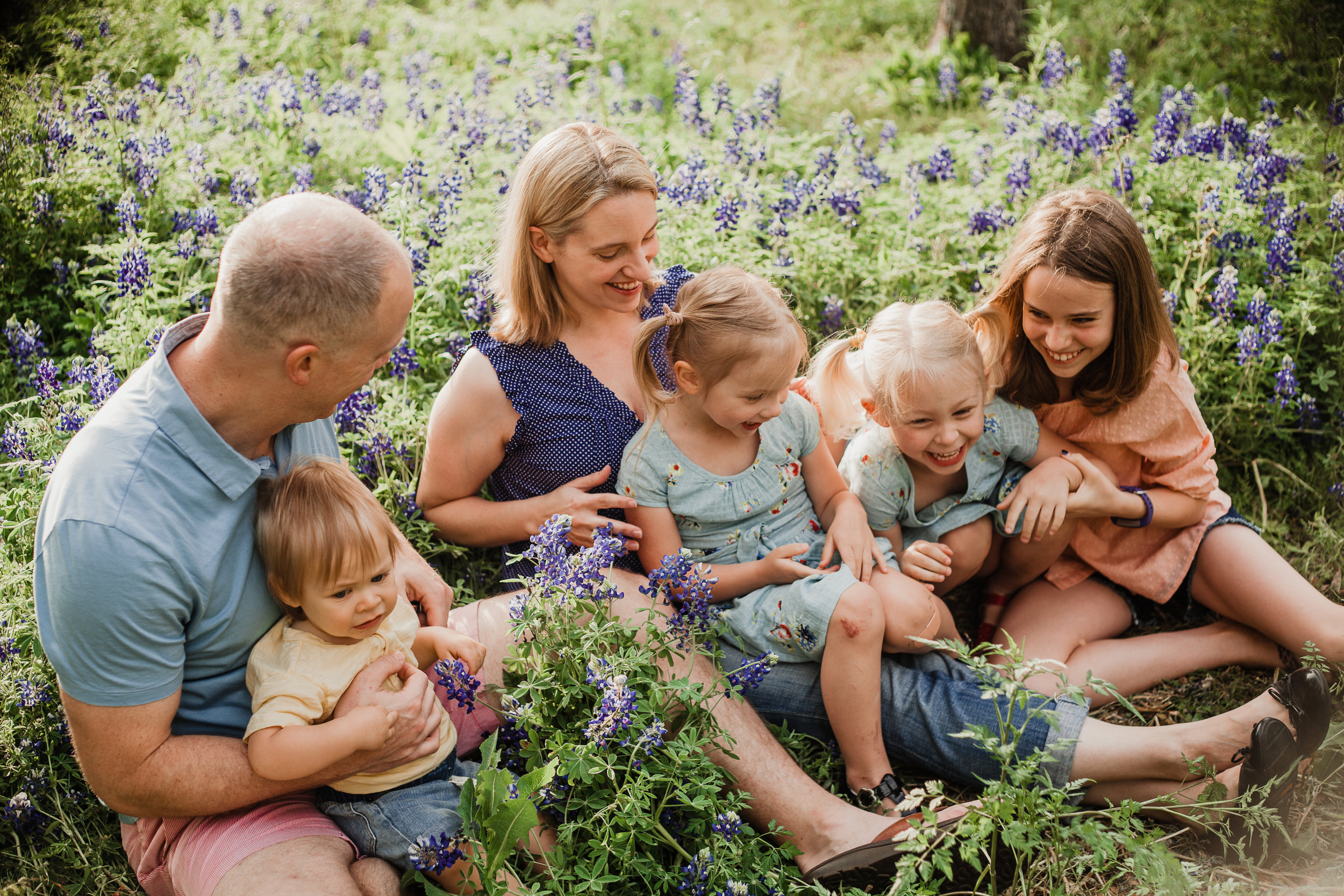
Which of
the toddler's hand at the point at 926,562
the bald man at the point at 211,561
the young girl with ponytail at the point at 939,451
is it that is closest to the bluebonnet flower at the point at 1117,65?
the young girl with ponytail at the point at 939,451

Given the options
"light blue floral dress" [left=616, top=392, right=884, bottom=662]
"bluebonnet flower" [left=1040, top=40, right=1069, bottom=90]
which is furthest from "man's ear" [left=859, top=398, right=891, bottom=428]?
"bluebonnet flower" [left=1040, top=40, right=1069, bottom=90]

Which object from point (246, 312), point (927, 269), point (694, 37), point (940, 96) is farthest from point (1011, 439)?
point (694, 37)

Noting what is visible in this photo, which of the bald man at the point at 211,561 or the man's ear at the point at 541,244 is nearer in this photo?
the bald man at the point at 211,561

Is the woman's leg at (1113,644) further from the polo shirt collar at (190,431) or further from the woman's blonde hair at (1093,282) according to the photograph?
the polo shirt collar at (190,431)

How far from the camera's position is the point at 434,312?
12.2 ft

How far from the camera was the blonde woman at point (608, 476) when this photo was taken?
2.52 metres

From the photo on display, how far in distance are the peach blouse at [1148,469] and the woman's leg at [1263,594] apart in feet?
0.22

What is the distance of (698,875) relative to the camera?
7.17ft

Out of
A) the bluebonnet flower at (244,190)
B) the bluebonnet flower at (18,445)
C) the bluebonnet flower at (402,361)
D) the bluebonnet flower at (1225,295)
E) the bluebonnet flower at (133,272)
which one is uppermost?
the bluebonnet flower at (244,190)

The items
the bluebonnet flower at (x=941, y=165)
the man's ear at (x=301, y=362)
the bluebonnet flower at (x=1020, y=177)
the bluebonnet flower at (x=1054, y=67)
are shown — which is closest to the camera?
the man's ear at (x=301, y=362)

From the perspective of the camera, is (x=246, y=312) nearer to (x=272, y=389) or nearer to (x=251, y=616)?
(x=272, y=389)

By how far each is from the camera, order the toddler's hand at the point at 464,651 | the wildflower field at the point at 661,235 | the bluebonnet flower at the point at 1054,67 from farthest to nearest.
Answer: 1. the bluebonnet flower at the point at 1054,67
2. the toddler's hand at the point at 464,651
3. the wildflower field at the point at 661,235

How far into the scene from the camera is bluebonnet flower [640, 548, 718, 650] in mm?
2336

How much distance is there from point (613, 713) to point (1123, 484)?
191cm
